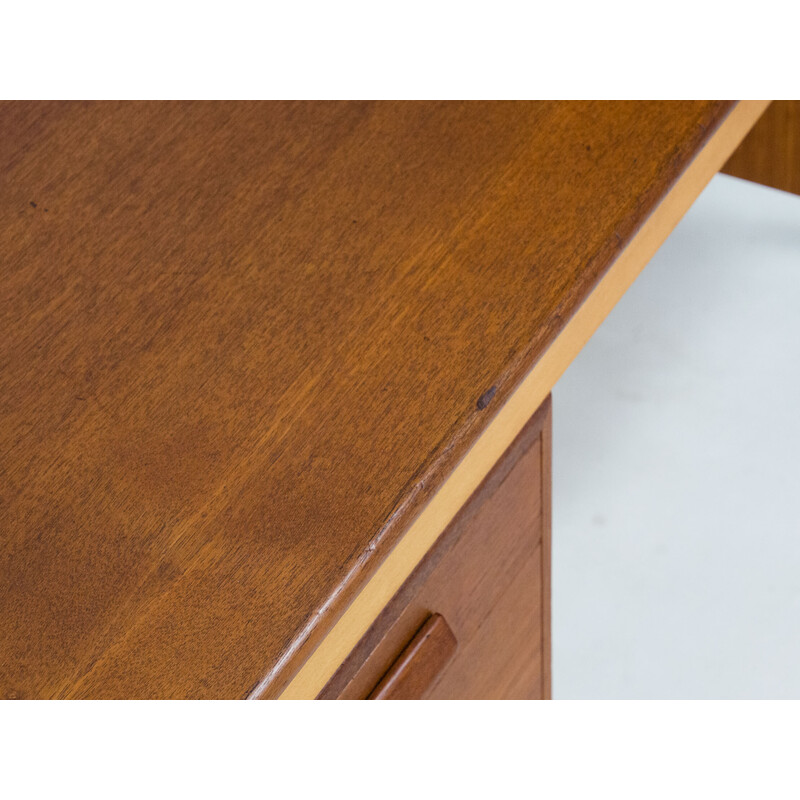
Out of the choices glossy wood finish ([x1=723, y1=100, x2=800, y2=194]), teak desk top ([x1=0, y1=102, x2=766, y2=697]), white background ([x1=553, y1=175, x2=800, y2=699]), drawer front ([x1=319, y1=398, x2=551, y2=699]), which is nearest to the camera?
teak desk top ([x1=0, y1=102, x2=766, y2=697])

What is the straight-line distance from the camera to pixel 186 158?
2.10 ft

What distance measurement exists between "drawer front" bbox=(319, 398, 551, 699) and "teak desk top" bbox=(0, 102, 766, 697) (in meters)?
0.07

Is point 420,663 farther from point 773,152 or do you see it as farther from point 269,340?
point 773,152

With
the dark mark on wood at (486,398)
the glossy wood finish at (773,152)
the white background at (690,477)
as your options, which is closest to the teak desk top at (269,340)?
the dark mark on wood at (486,398)

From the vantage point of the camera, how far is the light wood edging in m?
0.48

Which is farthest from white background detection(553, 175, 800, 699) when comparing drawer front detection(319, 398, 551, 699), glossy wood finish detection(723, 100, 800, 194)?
drawer front detection(319, 398, 551, 699)

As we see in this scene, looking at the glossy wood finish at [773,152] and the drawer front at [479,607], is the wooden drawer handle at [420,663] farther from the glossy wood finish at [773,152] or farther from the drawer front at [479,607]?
the glossy wood finish at [773,152]

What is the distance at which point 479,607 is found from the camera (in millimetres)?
678

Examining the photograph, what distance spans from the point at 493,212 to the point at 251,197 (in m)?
0.14

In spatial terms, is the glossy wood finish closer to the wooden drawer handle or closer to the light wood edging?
the light wood edging

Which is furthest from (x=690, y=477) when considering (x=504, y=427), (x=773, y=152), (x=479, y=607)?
(x=504, y=427)

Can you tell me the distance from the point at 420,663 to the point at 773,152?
1.34 metres

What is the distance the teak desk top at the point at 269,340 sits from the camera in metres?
0.46

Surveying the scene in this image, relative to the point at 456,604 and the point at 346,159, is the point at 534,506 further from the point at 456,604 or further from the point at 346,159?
the point at 346,159
